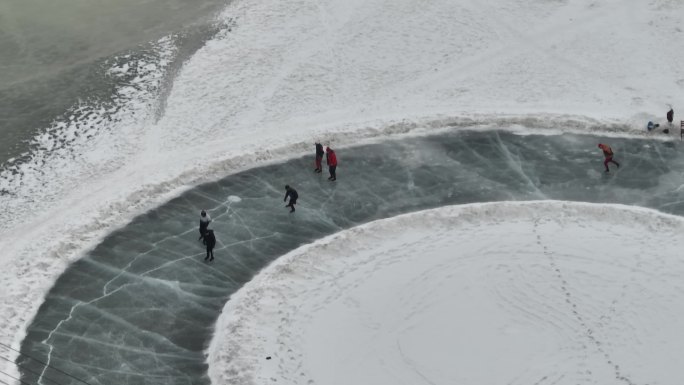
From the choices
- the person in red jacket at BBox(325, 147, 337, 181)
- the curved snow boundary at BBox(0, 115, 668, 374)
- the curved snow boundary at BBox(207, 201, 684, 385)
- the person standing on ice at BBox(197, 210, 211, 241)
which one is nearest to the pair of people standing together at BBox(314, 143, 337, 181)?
the person in red jacket at BBox(325, 147, 337, 181)

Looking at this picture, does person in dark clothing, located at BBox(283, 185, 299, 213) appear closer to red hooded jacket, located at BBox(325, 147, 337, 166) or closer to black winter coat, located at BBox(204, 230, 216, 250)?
red hooded jacket, located at BBox(325, 147, 337, 166)

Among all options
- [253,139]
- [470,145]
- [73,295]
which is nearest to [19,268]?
[73,295]

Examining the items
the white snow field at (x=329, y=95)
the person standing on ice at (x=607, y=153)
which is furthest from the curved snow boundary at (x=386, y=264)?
the person standing on ice at (x=607, y=153)

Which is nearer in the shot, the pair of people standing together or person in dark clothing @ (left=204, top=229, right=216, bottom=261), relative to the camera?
person in dark clothing @ (left=204, top=229, right=216, bottom=261)

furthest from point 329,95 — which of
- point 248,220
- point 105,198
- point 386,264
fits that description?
point 386,264

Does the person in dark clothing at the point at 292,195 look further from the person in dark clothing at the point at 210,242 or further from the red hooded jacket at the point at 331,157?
the person in dark clothing at the point at 210,242

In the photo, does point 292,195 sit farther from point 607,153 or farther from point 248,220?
point 607,153
